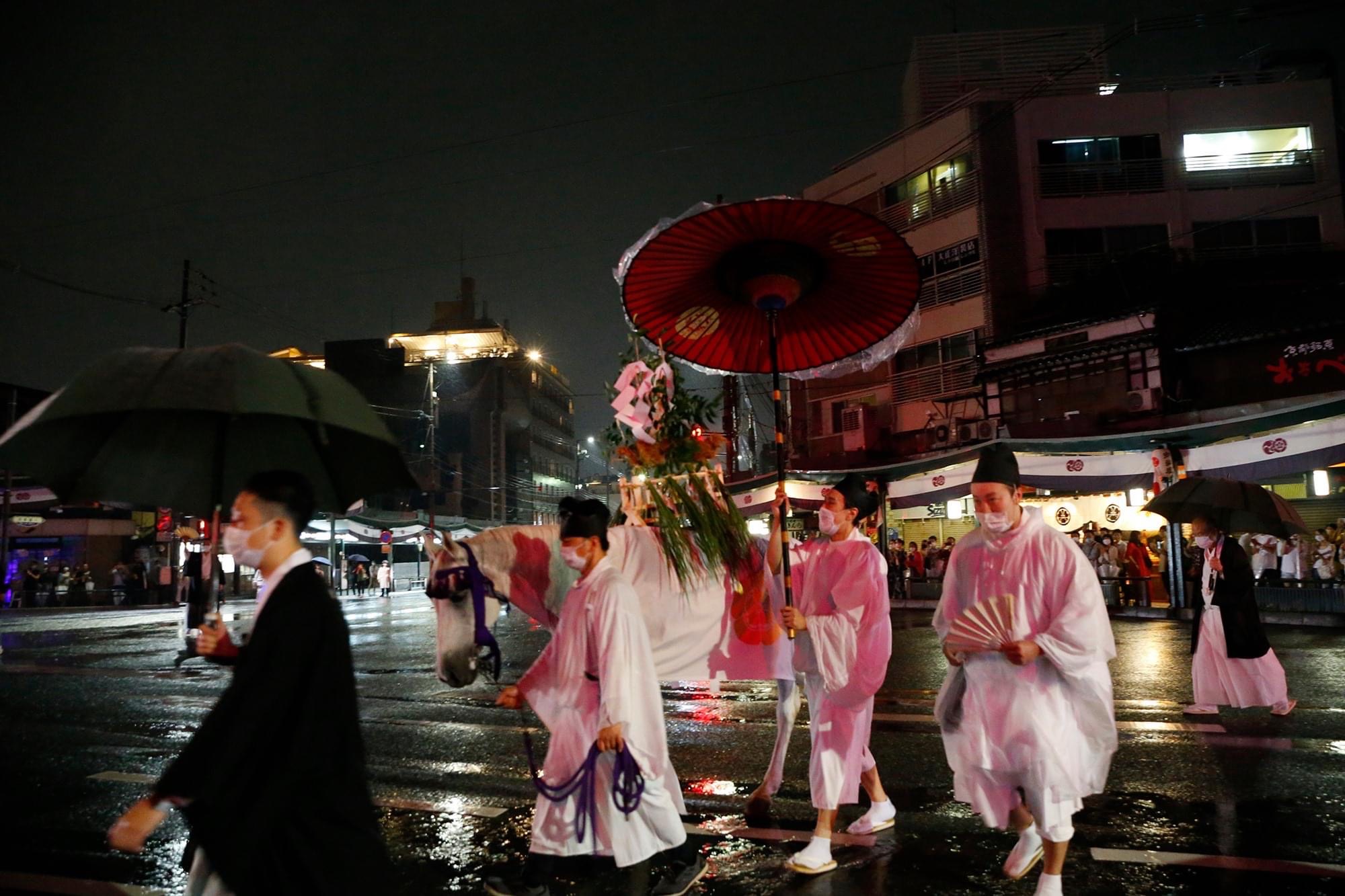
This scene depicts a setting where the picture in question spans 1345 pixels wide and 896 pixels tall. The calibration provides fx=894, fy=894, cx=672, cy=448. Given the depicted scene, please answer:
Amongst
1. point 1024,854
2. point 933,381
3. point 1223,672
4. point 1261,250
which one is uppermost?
point 1261,250

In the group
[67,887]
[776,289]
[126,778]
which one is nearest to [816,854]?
[776,289]

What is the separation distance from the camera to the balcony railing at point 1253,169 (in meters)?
27.6

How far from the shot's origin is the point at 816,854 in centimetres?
446

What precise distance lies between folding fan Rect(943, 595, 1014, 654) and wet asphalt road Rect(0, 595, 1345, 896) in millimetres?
1156

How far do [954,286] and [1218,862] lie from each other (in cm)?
2786

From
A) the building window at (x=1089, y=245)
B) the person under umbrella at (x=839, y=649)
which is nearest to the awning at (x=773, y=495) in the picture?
the building window at (x=1089, y=245)

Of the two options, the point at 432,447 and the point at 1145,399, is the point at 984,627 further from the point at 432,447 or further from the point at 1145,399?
the point at 432,447

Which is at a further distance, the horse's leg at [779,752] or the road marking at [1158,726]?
the road marking at [1158,726]

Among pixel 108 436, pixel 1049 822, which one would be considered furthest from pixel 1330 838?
pixel 108 436

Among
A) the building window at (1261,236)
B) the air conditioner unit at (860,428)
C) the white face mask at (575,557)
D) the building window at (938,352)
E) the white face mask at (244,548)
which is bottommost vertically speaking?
the white face mask at (575,557)

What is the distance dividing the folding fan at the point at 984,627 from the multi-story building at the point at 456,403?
177 ft

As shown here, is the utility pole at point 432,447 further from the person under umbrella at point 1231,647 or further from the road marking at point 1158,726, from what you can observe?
the person under umbrella at point 1231,647

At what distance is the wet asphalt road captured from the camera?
4449mm

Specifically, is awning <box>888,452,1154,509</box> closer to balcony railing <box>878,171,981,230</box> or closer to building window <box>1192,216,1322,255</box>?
balcony railing <box>878,171,981,230</box>
